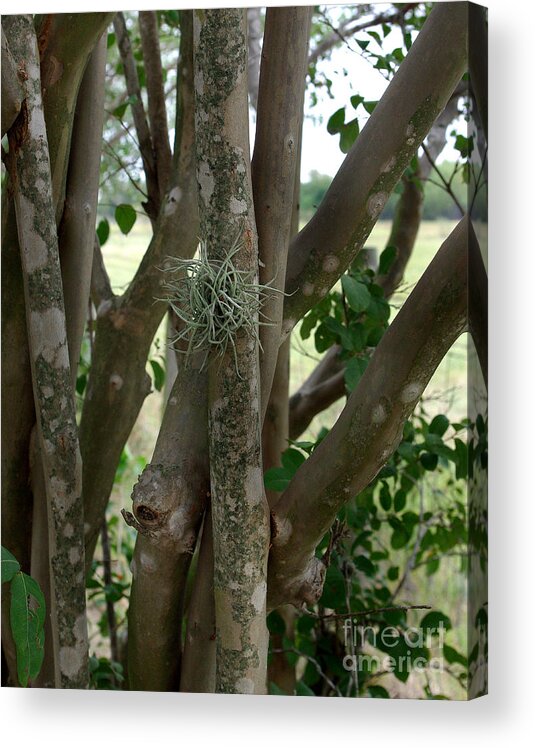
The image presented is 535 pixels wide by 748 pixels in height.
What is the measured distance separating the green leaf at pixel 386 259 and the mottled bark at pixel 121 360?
27 cm

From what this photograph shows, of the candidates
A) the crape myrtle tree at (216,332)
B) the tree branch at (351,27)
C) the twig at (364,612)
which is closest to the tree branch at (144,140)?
the crape myrtle tree at (216,332)

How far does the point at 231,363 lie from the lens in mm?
911

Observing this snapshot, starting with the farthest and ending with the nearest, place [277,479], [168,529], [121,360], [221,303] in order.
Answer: [121,360]
[277,479]
[168,529]
[221,303]

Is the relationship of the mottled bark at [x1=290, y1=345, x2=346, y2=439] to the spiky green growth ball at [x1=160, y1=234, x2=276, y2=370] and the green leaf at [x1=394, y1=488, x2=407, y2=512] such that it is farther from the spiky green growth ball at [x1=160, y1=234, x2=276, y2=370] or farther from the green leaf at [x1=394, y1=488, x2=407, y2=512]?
the spiky green growth ball at [x1=160, y1=234, x2=276, y2=370]

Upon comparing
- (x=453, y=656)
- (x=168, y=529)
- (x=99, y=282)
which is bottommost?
(x=453, y=656)

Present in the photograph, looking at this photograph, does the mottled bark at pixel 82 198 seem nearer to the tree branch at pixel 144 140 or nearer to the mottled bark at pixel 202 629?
the tree branch at pixel 144 140

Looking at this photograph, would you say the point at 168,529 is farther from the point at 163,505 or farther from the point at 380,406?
the point at 380,406

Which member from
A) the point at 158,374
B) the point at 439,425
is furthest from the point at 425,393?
the point at 158,374

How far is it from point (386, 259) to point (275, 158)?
0.92 ft

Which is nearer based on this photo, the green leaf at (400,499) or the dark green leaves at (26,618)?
the dark green leaves at (26,618)

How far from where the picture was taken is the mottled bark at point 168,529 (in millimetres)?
995

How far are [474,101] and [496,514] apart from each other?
466mm

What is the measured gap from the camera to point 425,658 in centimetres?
108

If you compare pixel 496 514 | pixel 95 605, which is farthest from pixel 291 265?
pixel 95 605
